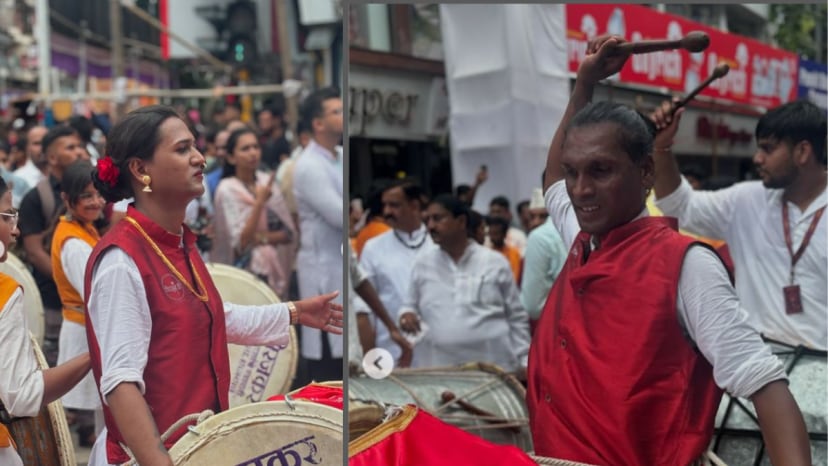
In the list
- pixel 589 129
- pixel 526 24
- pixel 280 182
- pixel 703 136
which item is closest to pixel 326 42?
pixel 280 182

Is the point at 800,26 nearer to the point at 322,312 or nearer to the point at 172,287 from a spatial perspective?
the point at 322,312

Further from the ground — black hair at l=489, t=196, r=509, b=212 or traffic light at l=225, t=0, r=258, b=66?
traffic light at l=225, t=0, r=258, b=66

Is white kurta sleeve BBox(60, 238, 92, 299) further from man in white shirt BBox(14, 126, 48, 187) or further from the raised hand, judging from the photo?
man in white shirt BBox(14, 126, 48, 187)

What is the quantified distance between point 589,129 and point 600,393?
0.70 meters

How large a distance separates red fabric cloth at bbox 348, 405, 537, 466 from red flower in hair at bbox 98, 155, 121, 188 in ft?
2.91

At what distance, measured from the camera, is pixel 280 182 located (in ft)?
27.4

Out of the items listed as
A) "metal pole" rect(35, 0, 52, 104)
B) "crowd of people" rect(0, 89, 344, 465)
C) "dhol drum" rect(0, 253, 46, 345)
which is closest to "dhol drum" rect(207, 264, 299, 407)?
"crowd of people" rect(0, 89, 344, 465)

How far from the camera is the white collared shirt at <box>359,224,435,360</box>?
6.18 meters

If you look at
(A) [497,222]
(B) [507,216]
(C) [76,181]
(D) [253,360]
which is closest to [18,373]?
(D) [253,360]

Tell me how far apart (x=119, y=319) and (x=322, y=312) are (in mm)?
593

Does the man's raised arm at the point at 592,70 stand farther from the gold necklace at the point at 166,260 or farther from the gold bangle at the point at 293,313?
the gold necklace at the point at 166,260

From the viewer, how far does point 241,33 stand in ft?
79.9

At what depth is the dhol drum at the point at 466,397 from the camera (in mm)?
4066

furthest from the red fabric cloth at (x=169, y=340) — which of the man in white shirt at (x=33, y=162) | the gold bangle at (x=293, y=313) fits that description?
the man in white shirt at (x=33, y=162)
